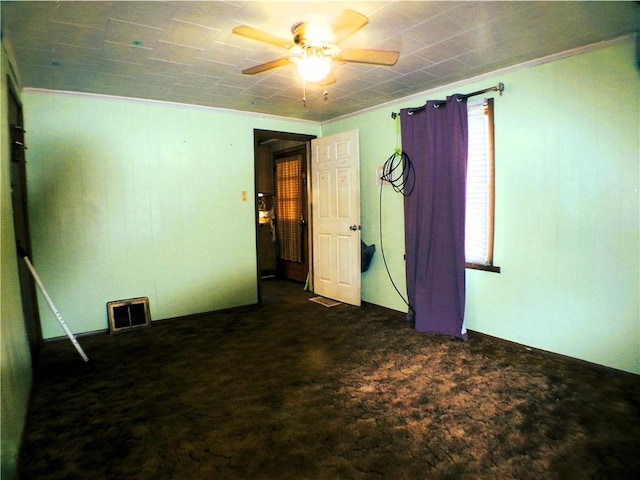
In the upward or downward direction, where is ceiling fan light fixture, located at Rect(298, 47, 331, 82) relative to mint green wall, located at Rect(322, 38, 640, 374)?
upward

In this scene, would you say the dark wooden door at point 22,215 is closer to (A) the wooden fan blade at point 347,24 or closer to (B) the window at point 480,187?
(A) the wooden fan blade at point 347,24

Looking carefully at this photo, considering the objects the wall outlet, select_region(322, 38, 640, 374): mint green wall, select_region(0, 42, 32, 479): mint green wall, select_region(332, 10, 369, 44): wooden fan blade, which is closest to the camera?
select_region(0, 42, 32, 479): mint green wall

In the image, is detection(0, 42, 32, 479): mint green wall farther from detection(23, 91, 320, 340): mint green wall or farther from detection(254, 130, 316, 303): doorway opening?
detection(254, 130, 316, 303): doorway opening

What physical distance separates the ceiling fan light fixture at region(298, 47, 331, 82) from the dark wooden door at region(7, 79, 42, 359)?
2220 mm

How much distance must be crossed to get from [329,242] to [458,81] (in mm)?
2384

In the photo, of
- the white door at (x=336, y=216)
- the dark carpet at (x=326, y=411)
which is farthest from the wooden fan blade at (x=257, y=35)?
the white door at (x=336, y=216)

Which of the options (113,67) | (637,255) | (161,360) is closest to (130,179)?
(113,67)

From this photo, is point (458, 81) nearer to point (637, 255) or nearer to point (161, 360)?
point (637, 255)

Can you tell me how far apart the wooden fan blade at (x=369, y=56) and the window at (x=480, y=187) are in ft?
4.91

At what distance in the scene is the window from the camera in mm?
3277

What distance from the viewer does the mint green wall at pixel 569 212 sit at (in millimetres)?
2561

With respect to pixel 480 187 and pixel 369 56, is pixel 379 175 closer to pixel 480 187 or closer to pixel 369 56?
pixel 480 187

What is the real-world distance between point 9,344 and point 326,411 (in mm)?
1809

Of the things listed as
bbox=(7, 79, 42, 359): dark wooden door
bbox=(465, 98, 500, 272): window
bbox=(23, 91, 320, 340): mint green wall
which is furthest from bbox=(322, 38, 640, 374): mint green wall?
bbox=(7, 79, 42, 359): dark wooden door
